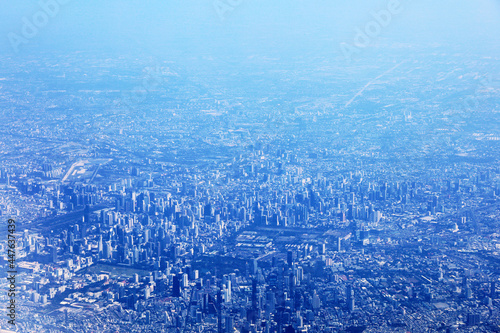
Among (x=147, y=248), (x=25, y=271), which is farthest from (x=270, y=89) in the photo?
(x=25, y=271)

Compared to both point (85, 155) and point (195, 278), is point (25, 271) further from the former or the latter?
point (85, 155)

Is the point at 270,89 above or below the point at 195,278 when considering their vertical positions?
above

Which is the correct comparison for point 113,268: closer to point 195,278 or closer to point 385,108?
point 195,278

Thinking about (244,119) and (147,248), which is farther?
(244,119)

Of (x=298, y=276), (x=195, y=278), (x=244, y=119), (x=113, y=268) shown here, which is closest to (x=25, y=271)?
(x=113, y=268)

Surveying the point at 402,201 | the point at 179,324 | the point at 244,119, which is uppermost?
the point at 244,119

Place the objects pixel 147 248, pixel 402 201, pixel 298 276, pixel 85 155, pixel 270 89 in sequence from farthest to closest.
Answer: pixel 270 89, pixel 85 155, pixel 402 201, pixel 147 248, pixel 298 276

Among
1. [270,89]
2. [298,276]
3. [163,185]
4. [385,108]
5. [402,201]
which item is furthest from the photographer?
[270,89]

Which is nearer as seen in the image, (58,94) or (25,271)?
(25,271)

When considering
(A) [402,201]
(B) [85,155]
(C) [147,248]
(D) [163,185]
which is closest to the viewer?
(C) [147,248]
